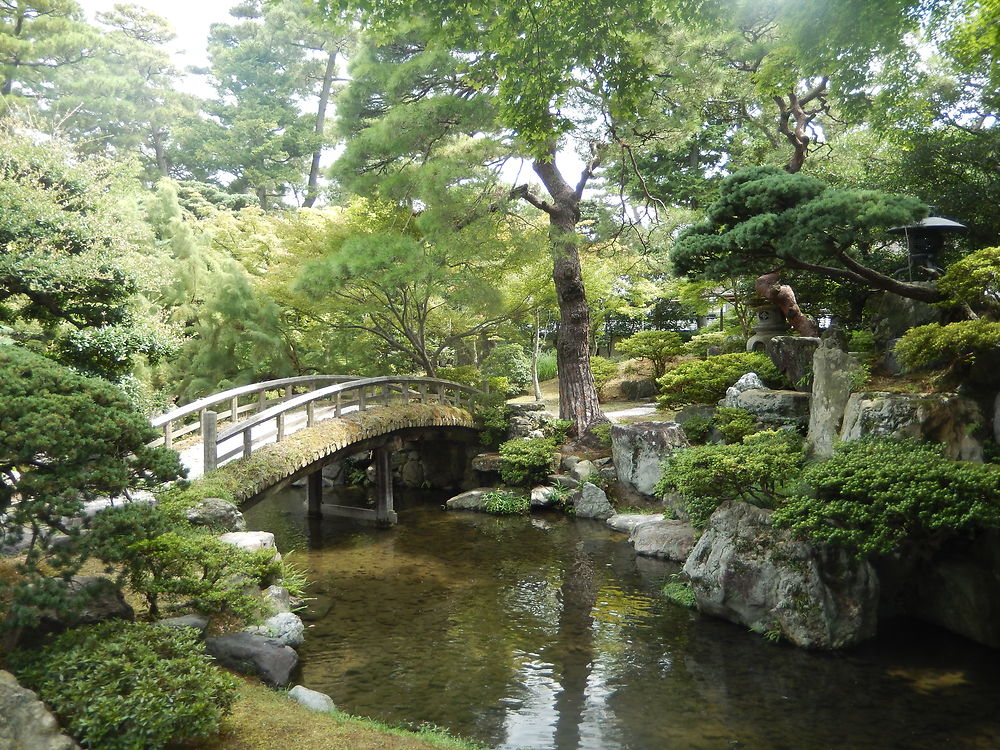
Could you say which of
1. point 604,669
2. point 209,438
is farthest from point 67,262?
point 604,669

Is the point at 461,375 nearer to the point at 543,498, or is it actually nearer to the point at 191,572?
the point at 543,498

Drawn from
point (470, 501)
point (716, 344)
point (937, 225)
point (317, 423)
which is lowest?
point (470, 501)

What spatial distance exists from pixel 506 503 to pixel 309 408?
5128 millimetres

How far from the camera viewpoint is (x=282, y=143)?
104 ft

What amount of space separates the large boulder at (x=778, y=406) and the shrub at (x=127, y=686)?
31.5ft

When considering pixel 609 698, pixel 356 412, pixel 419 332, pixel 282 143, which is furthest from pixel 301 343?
pixel 282 143

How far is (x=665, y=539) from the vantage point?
11.2 m

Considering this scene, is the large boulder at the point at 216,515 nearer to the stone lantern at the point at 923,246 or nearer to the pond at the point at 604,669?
the pond at the point at 604,669

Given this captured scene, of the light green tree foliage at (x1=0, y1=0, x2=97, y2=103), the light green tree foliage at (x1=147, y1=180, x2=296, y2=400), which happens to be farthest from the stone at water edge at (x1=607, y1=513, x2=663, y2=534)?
the light green tree foliage at (x1=0, y1=0, x2=97, y2=103)

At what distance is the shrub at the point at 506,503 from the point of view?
1463cm

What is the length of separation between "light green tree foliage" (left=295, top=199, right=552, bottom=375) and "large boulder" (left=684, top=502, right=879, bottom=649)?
27.5 ft

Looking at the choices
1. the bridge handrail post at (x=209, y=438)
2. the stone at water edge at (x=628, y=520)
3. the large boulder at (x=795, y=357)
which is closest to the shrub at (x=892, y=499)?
the large boulder at (x=795, y=357)

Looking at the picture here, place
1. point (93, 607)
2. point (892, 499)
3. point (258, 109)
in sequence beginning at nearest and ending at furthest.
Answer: point (93, 607)
point (892, 499)
point (258, 109)

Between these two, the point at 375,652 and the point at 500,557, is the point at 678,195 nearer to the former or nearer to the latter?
the point at 500,557
